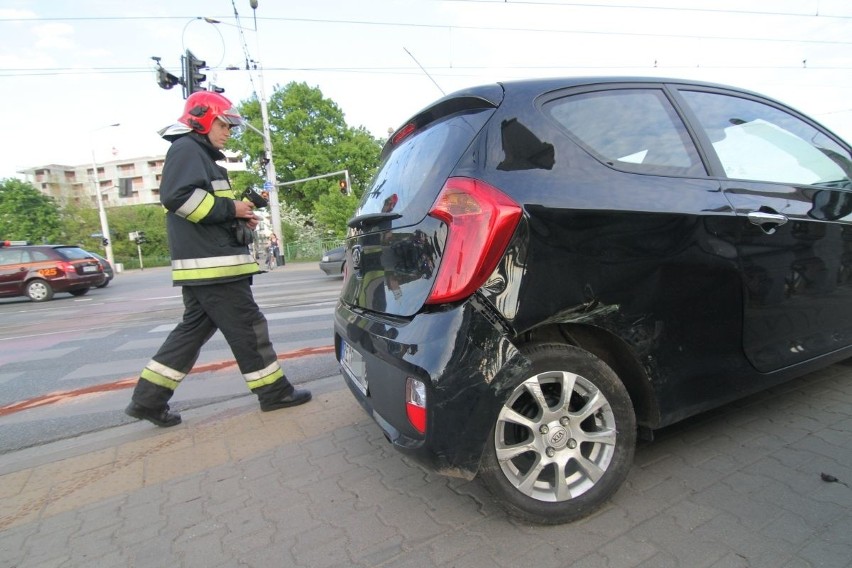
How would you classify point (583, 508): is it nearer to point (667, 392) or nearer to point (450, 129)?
point (667, 392)

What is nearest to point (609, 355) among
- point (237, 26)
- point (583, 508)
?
point (583, 508)

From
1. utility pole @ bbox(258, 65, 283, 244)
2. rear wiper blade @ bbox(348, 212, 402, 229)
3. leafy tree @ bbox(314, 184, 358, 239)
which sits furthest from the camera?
leafy tree @ bbox(314, 184, 358, 239)

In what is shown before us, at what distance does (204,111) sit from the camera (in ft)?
10.2

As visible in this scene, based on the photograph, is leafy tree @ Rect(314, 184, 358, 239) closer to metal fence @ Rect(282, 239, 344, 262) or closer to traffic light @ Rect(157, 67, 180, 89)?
metal fence @ Rect(282, 239, 344, 262)

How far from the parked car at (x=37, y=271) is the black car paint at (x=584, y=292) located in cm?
1625

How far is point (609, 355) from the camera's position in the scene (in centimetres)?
209

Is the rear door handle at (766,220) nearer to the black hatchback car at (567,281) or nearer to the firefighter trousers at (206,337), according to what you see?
the black hatchback car at (567,281)

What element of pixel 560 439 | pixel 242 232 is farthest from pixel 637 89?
pixel 242 232

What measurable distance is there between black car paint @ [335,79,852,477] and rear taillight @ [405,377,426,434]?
0.04 m

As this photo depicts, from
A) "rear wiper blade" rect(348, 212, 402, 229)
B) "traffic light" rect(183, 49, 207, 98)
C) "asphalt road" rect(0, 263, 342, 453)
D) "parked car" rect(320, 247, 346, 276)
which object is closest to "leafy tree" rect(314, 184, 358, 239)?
"parked car" rect(320, 247, 346, 276)

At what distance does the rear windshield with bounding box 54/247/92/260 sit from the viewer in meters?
14.9

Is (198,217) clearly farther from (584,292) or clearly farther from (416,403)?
(584,292)

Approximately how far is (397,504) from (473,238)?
4.25ft

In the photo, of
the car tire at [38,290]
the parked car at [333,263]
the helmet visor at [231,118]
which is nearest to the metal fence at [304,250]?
the car tire at [38,290]
